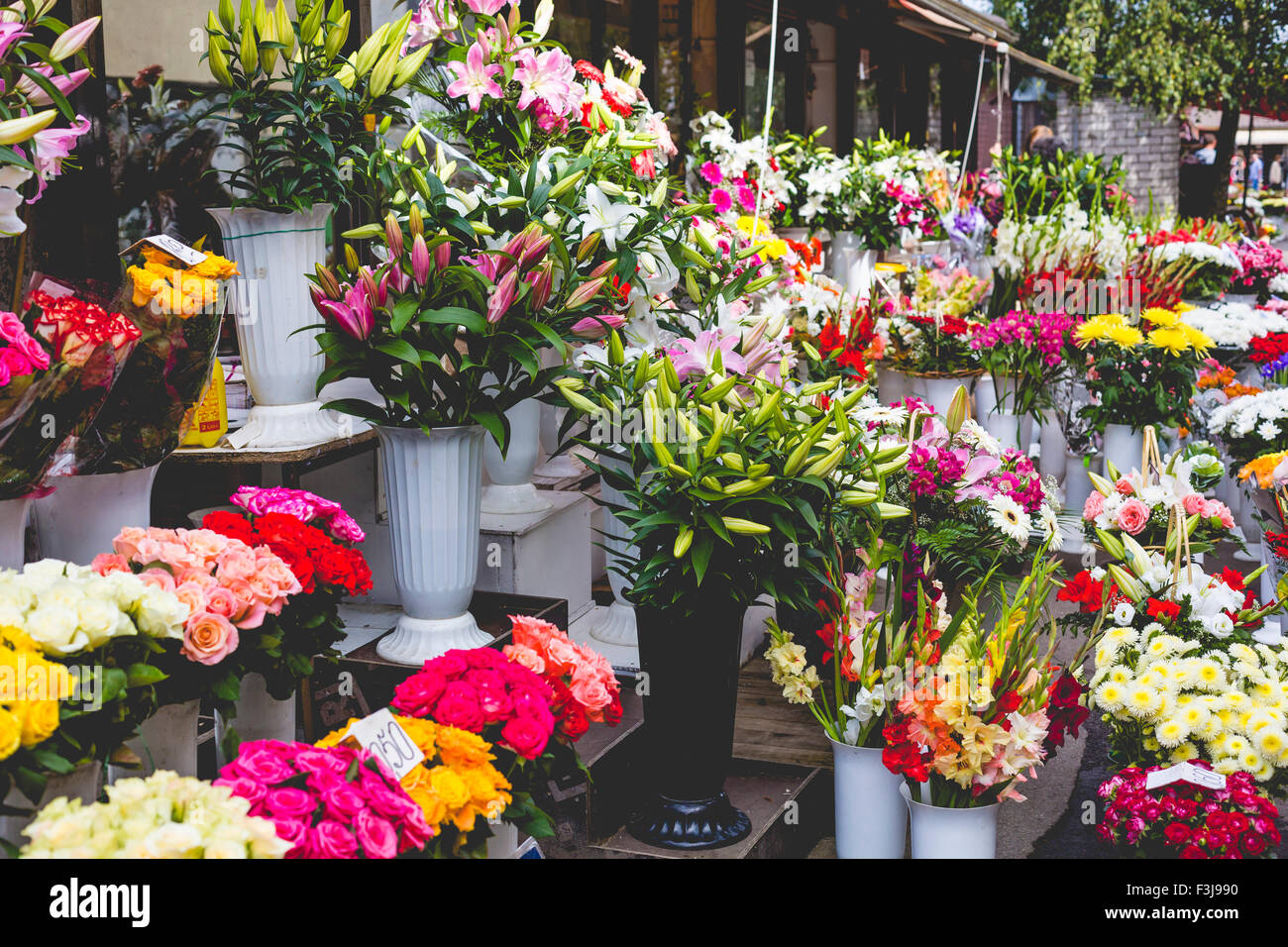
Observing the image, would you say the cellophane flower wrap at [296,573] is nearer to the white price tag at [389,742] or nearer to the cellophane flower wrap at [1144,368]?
the white price tag at [389,742]

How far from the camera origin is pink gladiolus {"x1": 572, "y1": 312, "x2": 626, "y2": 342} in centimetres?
265

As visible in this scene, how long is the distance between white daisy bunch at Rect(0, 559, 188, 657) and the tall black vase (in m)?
1.04

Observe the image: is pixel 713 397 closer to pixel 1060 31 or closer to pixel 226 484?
pixel 226 484

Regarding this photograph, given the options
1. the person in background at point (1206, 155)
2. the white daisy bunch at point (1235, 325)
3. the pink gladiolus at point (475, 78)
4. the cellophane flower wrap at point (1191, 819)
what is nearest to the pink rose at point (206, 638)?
the pink gladiolus at point (475, 78)

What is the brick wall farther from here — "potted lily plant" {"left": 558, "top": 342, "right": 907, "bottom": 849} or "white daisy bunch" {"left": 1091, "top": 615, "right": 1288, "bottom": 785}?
"potted lily plant" {"left": 558, "top": 342, "right": 907, "bottom": 849}

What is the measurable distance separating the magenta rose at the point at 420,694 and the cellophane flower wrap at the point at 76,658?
34cm

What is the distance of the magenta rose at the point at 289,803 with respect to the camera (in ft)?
5.02

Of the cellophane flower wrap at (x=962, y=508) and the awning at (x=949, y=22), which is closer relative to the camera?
the cellophane flower wrap at (x=962, y=508)

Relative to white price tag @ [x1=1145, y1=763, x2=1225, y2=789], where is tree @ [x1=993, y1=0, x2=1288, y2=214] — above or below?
above

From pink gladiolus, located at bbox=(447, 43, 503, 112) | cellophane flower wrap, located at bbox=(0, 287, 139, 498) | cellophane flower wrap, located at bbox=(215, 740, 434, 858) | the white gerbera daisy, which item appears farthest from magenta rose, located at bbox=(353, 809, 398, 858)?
the white gerbera daisy
